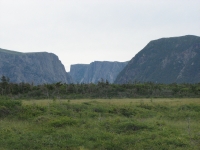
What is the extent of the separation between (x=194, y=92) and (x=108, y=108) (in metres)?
50.9

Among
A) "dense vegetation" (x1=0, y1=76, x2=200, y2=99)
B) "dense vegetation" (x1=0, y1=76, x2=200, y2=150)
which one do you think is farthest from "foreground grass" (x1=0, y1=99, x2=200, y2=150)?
"dense vegetation" (x1=0, y1=76, x2=200, y2=99)

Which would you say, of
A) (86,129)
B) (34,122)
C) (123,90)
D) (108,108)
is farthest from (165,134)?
(123,90)

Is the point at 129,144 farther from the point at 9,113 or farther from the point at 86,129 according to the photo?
the point at 9,113

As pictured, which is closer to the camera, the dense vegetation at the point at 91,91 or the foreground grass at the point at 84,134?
the foreground grass at the point at 84,134

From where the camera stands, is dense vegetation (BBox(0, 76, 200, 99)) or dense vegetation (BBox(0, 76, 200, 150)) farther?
dense vegetation (BBox(0, 76, 200, 99))

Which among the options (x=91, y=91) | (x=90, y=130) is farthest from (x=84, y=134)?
(x=91, y=91)

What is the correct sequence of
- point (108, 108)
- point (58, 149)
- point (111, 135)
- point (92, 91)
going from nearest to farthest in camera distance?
point (58, 149)
point (111, 135)
point (108, 108)
point (92, 91)

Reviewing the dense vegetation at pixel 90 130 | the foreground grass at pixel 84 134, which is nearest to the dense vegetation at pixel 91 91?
the dense vegetation at pixel 90 130

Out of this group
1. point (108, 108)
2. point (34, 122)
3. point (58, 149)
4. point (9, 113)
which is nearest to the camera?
point (58, 149)

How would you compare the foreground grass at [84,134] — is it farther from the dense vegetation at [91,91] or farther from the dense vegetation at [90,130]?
the dense vegetation at [91,91]

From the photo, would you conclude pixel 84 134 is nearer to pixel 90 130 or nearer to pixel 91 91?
pixel 90 130

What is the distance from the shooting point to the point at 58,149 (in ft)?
51.3

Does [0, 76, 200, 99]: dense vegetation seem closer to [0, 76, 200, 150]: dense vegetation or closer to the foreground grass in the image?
[0, 76, 200, 150]: dense vegetation

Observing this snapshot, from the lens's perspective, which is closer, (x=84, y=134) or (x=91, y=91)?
(x=84, y=134)
